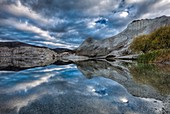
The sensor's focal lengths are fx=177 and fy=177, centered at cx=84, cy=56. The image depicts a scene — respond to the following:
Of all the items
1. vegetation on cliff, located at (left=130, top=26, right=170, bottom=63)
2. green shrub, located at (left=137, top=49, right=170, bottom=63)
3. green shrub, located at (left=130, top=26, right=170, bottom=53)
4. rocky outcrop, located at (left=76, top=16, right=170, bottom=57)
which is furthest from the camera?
rocky outcrop, located at (left=76, top=16, right=170, bottom=57)

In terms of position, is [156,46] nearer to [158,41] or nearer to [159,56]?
[158,41]

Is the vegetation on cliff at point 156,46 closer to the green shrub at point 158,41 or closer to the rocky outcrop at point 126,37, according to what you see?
the green shrub at point 158,41

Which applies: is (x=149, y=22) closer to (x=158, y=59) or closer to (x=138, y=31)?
(x=138, y=31)

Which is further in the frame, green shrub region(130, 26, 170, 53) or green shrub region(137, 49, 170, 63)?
green shrub region(130, 26, 170, 53)

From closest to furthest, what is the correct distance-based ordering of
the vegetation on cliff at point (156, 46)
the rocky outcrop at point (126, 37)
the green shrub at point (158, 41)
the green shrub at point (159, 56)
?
1. the green shrub at point (159, 56)
2. the vegetation on cliff at point (156, 46)
3. the green shrub at point (158, 41)
4. the rocky outcrop at point (126, 37)

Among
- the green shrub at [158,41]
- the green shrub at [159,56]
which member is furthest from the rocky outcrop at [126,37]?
the green shrub at [159,56]

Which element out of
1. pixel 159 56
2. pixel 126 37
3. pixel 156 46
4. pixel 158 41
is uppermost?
pixel 126 37

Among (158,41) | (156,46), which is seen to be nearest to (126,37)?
(156,46)

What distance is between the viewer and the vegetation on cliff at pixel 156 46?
35569mm

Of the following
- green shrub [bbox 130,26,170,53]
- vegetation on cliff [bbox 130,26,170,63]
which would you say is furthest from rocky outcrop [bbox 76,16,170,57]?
green shrub [bbox 130,26,170,53]

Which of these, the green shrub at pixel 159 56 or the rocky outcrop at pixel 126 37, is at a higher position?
the rocky outcrop at pixel 126 37

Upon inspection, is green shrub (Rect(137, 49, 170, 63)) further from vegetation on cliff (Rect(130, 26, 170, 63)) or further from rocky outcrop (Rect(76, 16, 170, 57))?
rocky outcrop (Rect(76, 16, 170, 57))

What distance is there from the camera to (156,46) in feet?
181

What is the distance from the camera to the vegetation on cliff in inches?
1400
